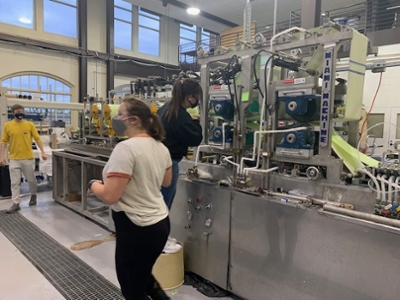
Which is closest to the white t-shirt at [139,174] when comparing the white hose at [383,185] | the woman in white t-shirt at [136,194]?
the woman in white t-shirt at [136,194]

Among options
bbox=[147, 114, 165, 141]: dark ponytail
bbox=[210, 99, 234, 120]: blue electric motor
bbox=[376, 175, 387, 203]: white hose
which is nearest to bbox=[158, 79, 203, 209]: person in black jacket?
bbox=[210, 99, 234, 120]: blue electric motor

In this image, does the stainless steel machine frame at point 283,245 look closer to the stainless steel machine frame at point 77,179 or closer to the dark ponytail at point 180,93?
the dark ponytail at point 180,93

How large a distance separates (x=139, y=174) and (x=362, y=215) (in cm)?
114

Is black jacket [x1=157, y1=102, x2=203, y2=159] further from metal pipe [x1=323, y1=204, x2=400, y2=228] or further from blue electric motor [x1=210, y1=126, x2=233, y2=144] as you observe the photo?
metal pipe [x1=323, y1=204, x2=400, y2=228]

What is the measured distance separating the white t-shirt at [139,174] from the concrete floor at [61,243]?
1169 millimetres

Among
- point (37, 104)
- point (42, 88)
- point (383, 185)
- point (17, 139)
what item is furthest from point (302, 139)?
point (42, 88)

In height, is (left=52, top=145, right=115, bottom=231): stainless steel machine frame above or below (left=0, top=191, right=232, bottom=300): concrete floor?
above

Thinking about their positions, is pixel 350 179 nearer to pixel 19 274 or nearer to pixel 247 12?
pixel 247 12

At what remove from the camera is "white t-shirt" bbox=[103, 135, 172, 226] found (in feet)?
4.28

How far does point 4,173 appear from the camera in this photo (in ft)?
15.4

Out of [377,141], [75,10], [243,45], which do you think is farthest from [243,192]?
[75,10]

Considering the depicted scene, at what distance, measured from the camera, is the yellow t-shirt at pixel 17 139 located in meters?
4.13

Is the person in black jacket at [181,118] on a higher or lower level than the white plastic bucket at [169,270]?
higher

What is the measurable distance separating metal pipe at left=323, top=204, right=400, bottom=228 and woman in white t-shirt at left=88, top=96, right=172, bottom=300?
90 cm
